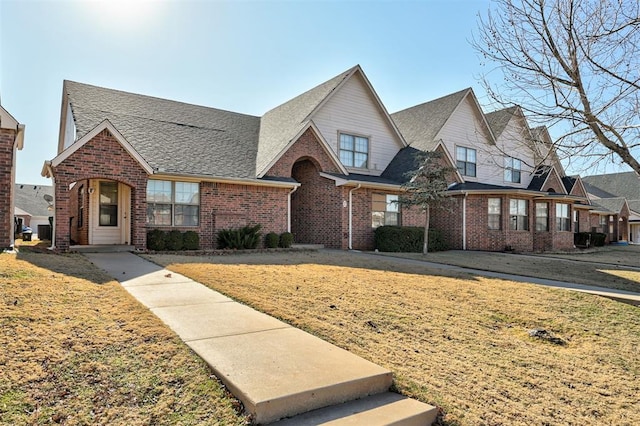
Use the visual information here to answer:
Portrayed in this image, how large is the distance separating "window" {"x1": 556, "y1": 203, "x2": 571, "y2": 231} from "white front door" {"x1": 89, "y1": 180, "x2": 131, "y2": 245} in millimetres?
22176

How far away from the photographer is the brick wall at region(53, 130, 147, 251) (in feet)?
41.7

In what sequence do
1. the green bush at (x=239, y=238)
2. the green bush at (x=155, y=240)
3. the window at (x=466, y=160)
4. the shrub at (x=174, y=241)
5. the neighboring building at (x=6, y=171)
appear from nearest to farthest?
the neighboring building at (x=6, y=171) → the green bush at (x=155, y=240) → the shrub at (x=174, y=241) → the green bush at (x=239, y=238) → the window at (x=466, y=160)

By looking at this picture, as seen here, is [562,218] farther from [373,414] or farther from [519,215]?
[373,414]

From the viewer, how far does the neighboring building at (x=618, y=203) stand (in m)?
36.6

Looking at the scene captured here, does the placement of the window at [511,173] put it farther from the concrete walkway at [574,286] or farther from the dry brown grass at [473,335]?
the dry brown grass at [473,335]

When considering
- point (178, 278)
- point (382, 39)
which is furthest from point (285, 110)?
point (178, 278)

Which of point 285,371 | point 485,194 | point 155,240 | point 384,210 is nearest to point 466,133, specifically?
point 485,194

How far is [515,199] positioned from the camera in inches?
843

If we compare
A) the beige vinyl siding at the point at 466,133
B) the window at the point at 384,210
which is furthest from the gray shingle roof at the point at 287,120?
the beige vinyl siding at the point at 466,133

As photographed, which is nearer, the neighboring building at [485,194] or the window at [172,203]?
the window at [172,203]

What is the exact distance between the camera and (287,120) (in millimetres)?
21734

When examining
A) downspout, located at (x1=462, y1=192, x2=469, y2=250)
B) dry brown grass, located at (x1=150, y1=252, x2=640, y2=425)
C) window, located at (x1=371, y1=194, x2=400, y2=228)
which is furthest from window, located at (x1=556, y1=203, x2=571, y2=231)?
dry brown grass, located at (x1=150, y1=252, x2=640, y2=425)

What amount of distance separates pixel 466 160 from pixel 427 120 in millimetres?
3272

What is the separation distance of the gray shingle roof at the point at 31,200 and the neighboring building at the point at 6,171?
44719 mm
